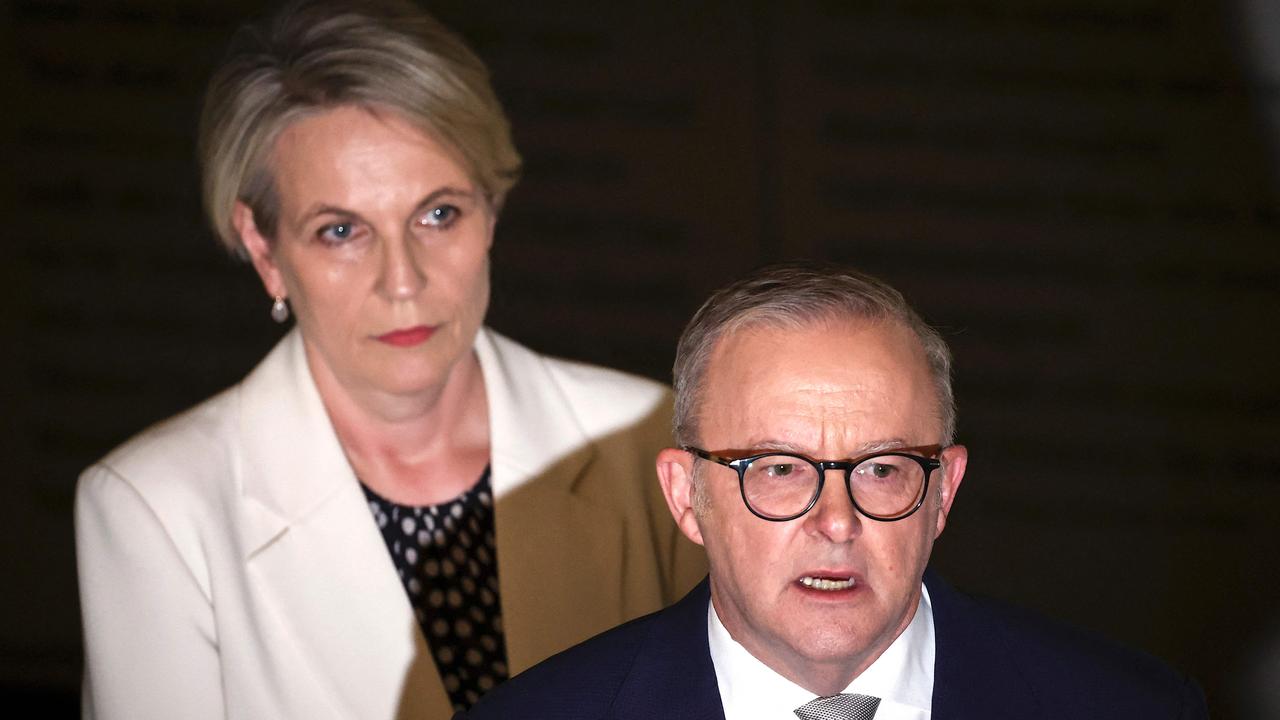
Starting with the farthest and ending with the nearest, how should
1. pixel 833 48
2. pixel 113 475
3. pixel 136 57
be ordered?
pixel 833 48
pixel 136 57
pixel 113 475

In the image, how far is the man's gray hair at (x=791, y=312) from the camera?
2129mm

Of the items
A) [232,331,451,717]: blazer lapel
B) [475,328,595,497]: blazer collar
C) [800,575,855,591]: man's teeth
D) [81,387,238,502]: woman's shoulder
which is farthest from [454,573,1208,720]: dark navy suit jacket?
[81,387,238,502]: woman's shoulder

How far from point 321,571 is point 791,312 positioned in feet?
3.58

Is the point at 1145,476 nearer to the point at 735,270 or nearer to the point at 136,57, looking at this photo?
the point at 735,270

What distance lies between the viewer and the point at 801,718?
2.14 meters

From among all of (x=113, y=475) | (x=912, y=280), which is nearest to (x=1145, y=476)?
(x=912, y=280)

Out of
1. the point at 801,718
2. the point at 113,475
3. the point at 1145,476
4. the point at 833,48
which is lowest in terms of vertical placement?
the point at 1145,476

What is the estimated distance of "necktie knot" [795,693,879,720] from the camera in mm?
2143

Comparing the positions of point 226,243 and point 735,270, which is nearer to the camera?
point 226,243

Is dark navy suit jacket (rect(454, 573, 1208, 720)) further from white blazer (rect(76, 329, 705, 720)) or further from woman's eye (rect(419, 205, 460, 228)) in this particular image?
woman's eye (rect(419, 205, 460, 228))

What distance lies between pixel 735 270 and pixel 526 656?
4.65ft

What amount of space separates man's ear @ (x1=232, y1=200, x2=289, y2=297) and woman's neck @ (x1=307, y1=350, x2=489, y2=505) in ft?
0.48

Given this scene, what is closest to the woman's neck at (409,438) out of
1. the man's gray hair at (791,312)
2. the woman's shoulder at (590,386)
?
the woman's shoulder at (590,386)

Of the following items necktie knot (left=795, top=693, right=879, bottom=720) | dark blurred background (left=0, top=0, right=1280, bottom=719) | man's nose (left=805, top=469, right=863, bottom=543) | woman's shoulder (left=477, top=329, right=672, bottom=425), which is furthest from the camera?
dark blurred background (left=0, top=0, right=1280, bottom=719)
